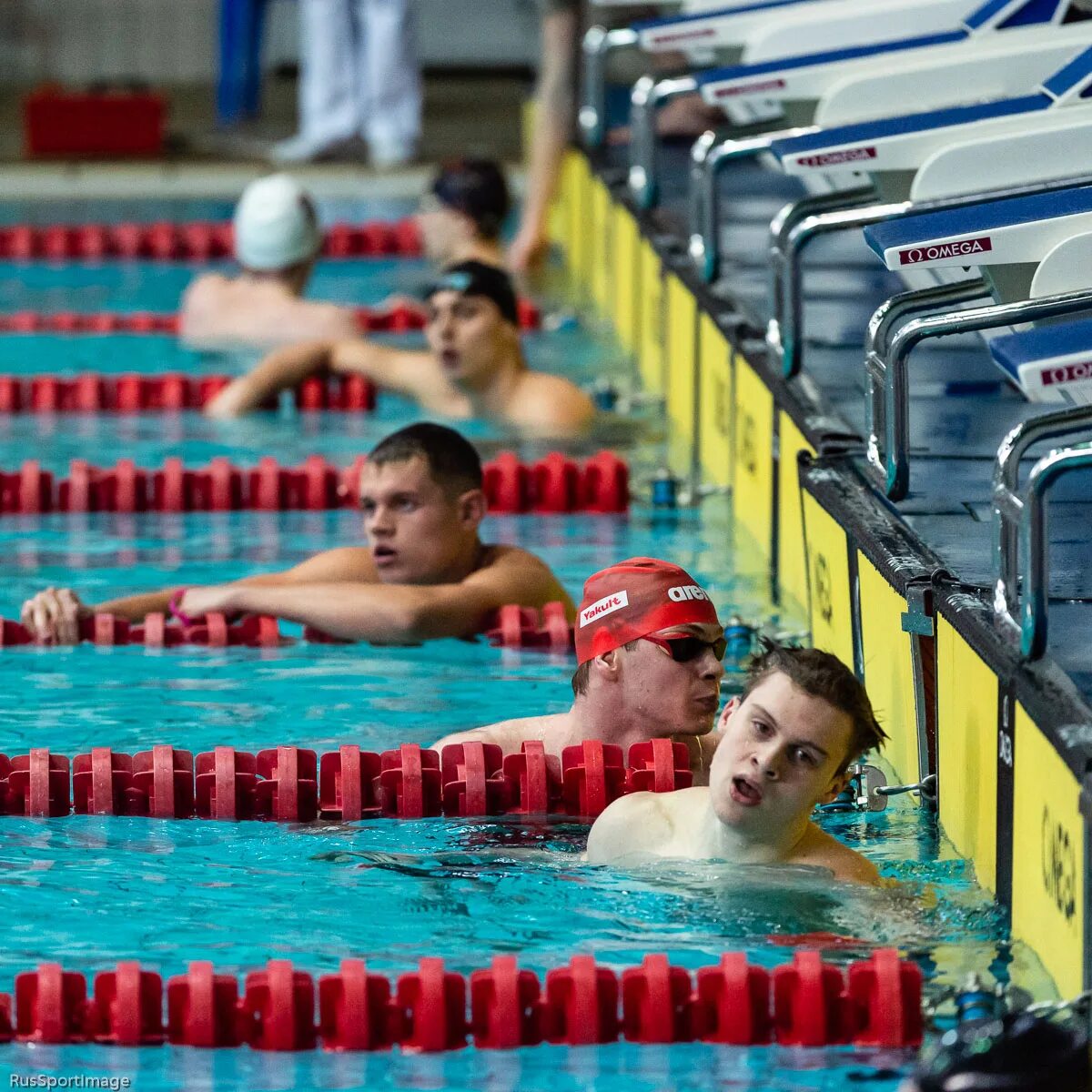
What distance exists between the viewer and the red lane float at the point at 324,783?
3811mm

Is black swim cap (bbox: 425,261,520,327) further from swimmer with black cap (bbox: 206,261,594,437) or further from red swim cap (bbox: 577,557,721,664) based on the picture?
red swim cap (bbox: 577,557,721,664)

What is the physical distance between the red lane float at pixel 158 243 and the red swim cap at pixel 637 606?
647 cm

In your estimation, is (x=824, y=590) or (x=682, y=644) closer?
(x=682, y=644)

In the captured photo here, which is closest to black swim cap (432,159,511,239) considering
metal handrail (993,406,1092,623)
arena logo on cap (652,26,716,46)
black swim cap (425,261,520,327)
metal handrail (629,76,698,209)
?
metal handrail (629,76,698,209)

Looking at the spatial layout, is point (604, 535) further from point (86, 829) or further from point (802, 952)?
point (802, 952)

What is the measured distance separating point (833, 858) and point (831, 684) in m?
0.29

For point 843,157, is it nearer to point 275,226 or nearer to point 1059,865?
point 1059,865

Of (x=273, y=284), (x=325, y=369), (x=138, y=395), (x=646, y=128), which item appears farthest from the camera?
(x=273, y=284)

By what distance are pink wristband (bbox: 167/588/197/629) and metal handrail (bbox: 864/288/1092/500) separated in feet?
4.94

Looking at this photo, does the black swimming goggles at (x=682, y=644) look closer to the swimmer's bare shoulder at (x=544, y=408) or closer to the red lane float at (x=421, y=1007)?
the red lane float at (x=421, y=1007)

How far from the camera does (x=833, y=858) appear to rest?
3.29 meters

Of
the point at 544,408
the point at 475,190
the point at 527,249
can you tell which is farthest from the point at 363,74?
the point at 544,408

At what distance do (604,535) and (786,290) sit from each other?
1.01 metres

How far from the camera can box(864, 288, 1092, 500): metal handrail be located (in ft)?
12.4
